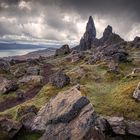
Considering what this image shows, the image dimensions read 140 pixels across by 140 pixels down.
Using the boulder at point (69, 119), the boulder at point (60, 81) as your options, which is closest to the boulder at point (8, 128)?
the boulder at point (69, 119)

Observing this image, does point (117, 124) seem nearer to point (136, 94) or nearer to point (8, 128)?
point (136, 94)

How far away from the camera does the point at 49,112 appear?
39906mm

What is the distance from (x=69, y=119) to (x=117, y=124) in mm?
10147

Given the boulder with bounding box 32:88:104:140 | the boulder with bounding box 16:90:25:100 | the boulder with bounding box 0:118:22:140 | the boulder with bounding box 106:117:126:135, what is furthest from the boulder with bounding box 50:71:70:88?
the boulder with bounding box 0:118:22:140

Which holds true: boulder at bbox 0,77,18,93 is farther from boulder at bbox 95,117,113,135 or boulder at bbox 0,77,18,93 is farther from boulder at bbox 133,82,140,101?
boulder at bbox 95,117,113,135

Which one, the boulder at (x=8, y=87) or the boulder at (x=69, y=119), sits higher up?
the boulder at (x=69, y=119)

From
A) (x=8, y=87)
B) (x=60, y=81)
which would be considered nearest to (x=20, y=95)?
(x=8, y=87)

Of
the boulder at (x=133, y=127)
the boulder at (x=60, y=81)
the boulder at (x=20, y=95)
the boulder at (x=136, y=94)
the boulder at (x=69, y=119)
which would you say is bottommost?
the boulder at (x=20, y=95)

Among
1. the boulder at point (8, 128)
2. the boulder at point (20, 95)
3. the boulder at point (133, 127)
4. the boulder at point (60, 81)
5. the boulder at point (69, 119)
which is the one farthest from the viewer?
the boulder at point (20, 95)

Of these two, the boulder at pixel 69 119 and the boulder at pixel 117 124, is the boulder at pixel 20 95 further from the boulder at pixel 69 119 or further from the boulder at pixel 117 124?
the boulder at pixel 117 124

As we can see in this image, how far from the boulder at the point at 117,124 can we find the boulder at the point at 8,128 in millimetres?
13950

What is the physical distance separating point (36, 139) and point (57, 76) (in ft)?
136

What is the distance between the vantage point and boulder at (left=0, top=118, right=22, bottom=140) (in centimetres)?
3941

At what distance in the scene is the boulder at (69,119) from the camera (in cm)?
3328
